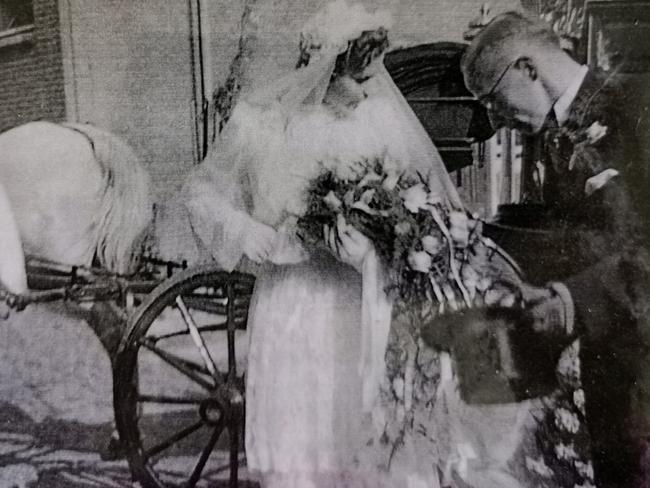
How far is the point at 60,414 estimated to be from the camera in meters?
1.76

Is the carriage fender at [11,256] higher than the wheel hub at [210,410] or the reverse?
higher

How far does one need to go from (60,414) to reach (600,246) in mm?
1241

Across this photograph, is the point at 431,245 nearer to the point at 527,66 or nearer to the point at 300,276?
the point at 300,276

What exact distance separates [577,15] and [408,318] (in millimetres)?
765

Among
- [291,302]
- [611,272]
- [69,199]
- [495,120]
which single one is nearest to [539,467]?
[611,272]

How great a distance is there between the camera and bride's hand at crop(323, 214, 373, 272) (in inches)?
69.4

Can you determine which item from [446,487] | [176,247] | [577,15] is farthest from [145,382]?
[577,15]

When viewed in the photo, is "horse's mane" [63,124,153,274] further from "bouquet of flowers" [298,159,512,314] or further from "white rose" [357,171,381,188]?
"white rose" [357,171,381,188]

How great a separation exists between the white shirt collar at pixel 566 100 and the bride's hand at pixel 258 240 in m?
0.69

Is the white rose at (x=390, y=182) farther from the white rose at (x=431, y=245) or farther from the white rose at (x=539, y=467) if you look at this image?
the white rose at (x=539, y=467)

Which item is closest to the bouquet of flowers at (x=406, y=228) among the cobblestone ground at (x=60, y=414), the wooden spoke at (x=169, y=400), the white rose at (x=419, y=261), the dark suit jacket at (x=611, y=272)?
the white rose at (x=419, y=261)

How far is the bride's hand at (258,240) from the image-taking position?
1.76 m

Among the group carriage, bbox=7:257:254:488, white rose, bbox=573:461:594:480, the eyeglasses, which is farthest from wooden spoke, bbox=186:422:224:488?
the eyeglasses

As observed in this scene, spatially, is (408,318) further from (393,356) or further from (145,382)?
(145,382)
